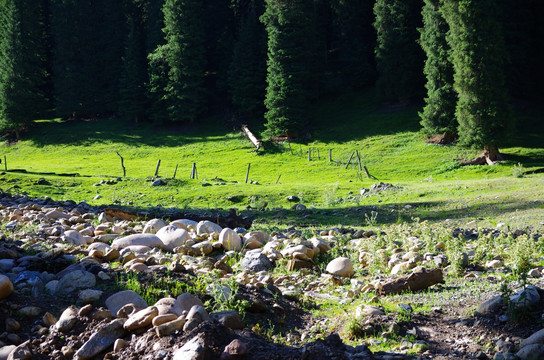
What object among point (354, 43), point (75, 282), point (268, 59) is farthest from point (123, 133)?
point (75, 282)

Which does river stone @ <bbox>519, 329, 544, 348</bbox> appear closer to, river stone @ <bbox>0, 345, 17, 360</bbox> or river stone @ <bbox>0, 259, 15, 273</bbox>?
river stone @ <bbox>0, 345, 17, 360</bbox>

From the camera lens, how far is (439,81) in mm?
39312

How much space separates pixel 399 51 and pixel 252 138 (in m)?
16.2

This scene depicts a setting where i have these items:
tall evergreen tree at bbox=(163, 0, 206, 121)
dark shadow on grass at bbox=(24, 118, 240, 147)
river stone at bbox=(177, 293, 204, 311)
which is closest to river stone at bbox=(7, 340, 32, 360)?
river stone at bbox=(177, 293, 204, 311)

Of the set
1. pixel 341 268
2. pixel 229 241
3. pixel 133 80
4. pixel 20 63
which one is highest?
pixel 20 63

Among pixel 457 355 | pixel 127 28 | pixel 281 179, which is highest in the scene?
pixel 127 28

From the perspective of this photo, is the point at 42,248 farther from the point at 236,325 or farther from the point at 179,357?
the point at 179,357

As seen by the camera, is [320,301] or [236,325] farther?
[320,301]

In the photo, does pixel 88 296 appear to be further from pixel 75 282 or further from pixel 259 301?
pixel 259 301

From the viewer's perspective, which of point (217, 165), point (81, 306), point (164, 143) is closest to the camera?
point (81, 306)

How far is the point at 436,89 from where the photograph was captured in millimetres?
39312

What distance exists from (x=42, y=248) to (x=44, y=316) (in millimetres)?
3548

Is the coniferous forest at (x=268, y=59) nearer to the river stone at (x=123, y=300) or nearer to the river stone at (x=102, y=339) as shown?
the river stone at (x=123, y=300)

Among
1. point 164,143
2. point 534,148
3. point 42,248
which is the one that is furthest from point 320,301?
point 164,143
